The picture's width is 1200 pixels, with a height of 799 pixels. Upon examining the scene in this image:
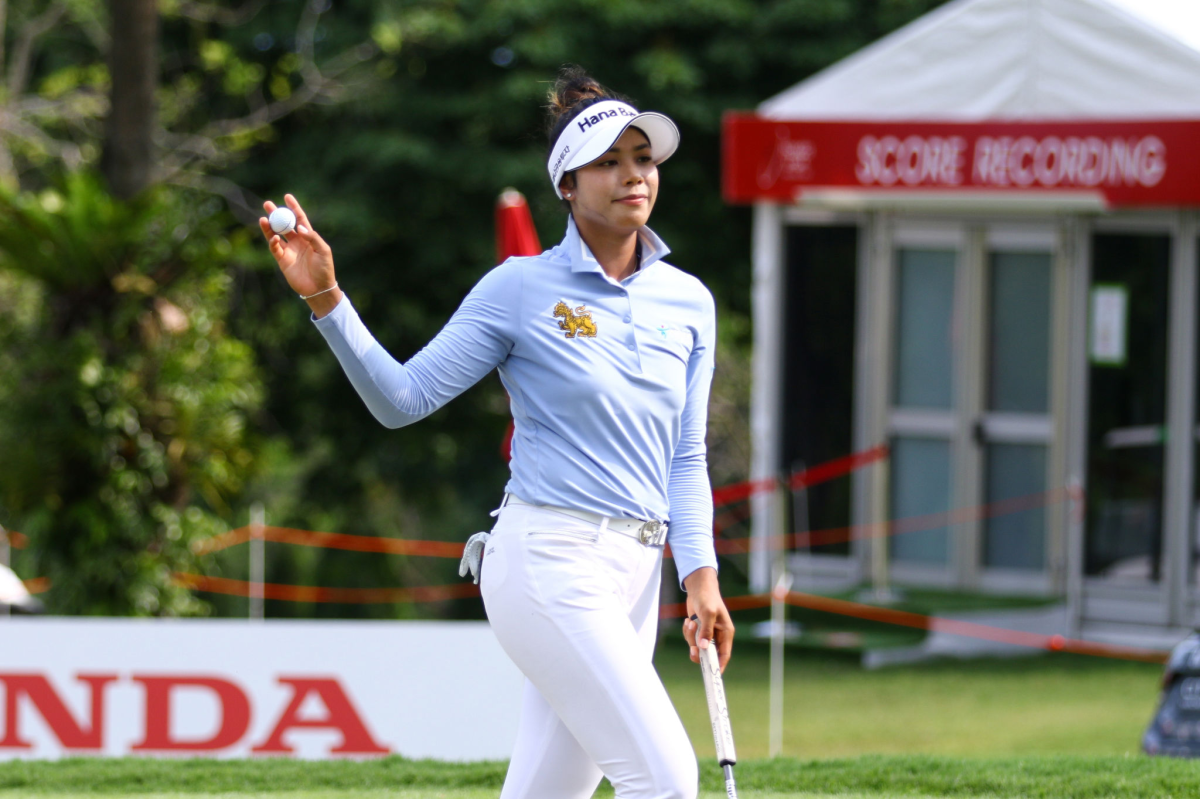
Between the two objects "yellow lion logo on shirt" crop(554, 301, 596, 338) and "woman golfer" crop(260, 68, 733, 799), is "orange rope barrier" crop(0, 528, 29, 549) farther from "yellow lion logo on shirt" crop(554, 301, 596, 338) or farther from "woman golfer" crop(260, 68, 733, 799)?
"yellow lion logo on shirt" crop(554, 301, 596, 338)

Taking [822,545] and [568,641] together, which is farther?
[822,545]

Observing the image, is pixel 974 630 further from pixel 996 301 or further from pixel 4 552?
pixel 4 552

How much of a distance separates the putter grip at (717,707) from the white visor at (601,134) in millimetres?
1096

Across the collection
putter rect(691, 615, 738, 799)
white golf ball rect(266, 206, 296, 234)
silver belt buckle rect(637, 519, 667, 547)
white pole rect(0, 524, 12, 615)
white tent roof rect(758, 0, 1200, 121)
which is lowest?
white pole rect(0, 524, 12, 615)

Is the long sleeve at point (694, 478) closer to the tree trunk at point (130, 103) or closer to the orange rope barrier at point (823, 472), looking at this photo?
the tree trunk at point (130, 103)

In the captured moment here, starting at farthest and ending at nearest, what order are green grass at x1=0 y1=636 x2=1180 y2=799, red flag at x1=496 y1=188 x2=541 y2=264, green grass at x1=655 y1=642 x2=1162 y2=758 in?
green grass at x1=655 y1=642 x2=1162 y2=758, red flag at x1=496 y1=188 x2=541 y2=264, green grass at x1=0 y1=636 x2=1180 y2=799

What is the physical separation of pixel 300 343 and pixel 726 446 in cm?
1040

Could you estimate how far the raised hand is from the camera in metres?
3.19

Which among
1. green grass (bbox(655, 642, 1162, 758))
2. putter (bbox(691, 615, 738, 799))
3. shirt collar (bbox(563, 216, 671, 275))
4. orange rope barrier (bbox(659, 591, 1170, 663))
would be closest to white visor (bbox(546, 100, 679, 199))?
shirt collar (bbox(563, 216, 671, 275))

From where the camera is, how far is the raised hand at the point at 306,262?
3.19 metres

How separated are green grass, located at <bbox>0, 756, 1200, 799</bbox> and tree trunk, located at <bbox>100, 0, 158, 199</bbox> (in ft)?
17.9

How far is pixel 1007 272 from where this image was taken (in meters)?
12.4

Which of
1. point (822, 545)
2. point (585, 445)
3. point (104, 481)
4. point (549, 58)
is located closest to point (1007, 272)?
point (822, 545)

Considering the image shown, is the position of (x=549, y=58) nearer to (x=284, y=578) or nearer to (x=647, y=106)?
(x=647, y=106)
